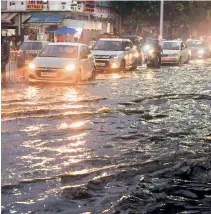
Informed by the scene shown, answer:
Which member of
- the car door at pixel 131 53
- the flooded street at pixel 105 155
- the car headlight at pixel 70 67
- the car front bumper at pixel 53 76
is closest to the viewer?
the flooded street at pixel 105 155

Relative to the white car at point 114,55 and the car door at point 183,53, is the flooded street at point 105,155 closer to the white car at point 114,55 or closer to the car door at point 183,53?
the white car at point 114,55

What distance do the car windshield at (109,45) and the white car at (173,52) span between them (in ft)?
25.9

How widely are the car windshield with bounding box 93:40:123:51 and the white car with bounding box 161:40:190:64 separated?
790 cm

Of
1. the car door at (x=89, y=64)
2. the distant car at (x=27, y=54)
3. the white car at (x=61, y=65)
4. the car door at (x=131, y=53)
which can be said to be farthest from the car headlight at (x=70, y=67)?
the car door at (x=131, y=53)

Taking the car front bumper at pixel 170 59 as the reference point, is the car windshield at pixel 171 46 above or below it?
above

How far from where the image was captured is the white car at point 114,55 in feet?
85.9

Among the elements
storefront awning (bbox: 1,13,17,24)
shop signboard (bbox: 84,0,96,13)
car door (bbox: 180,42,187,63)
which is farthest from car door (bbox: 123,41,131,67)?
storefront awning (bbox: 1,13,17,24)

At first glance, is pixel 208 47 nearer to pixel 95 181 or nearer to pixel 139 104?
pixel 139 104

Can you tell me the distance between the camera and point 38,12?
4831 centimetres

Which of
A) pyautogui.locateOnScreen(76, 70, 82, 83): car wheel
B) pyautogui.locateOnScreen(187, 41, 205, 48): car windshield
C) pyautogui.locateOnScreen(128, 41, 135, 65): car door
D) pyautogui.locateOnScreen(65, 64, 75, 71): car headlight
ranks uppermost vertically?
pyautogui.locateOnScreen(187, 41, 205, 48): car windshield

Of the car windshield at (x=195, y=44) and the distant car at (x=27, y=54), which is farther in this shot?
the car windshield at (x=195, y=44)

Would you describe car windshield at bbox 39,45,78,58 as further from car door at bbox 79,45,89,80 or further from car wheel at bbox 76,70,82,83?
car wheel at bbox 76,70,82,83

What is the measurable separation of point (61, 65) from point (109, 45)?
8712mm

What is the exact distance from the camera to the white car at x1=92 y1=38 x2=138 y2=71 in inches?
1030
